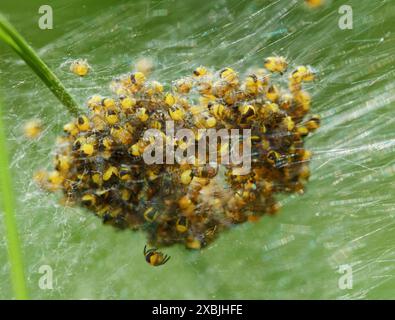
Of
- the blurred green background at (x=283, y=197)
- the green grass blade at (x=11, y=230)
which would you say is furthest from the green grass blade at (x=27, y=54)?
the blurred green background at (x=283, y=197)

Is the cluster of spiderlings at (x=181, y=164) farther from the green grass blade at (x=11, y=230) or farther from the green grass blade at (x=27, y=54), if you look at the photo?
the green grass blade at (x=11, y=230)

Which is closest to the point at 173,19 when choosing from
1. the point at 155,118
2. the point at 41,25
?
the point at 41,25

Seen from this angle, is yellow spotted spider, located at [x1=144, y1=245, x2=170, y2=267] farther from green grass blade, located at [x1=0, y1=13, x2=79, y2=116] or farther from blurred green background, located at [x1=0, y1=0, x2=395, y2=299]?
green grass blade, located at [x1=0, y1=13, x2=79, y2=116]

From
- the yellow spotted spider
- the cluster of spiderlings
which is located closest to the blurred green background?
the yellow spotted spider

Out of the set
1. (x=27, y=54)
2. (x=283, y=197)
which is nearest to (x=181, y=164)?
(x=283, y=197)

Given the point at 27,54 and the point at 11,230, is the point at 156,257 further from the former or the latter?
the point at 27,54

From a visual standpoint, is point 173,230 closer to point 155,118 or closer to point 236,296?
point 155,118
